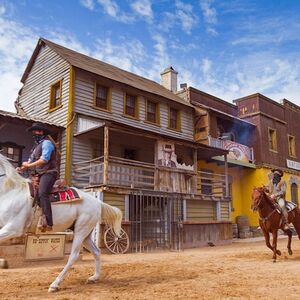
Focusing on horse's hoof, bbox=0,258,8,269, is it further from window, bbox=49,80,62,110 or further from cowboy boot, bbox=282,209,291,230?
window, bbox=49,80,62,110

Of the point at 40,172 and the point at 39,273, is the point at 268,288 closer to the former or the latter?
the point at 40,172

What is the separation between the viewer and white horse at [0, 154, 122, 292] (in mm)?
5562

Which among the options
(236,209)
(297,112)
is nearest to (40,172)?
(236,209)

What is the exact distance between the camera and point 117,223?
6.90 m

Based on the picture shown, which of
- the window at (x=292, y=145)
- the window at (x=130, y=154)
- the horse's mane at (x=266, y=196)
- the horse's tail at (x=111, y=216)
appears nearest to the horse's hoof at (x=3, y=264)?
the horse's tail at (x=111, y=216)

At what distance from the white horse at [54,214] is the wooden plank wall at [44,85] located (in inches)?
422

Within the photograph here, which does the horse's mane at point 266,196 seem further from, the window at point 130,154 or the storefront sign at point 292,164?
the storefront sign at point 292,164

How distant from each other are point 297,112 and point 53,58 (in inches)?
873

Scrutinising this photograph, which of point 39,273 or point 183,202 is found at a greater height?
point 183,202

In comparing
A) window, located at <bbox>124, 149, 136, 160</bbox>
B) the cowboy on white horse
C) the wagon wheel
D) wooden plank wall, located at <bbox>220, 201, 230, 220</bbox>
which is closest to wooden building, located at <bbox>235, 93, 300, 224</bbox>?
wooden plank wall, located at <bbox>220, 201, 230, 220</bbox>

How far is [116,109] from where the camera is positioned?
1862 cm

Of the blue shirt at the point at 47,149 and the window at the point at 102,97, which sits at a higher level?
the window at the point at 102,97

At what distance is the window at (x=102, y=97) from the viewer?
1806 centimetres

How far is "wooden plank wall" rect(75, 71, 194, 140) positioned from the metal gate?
14.5 feet
